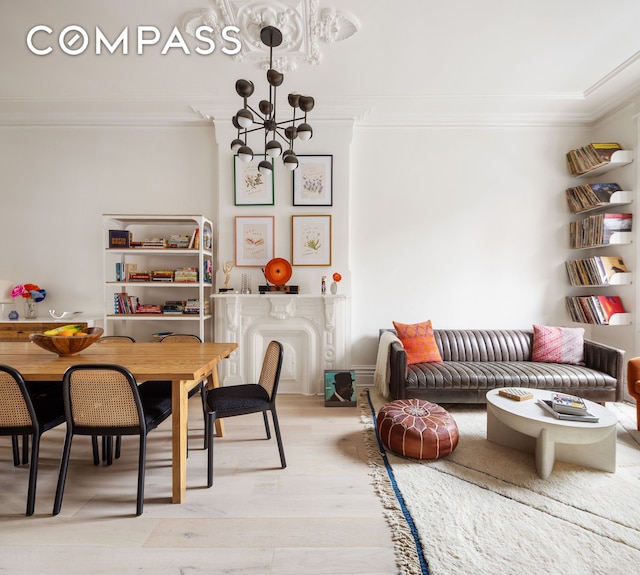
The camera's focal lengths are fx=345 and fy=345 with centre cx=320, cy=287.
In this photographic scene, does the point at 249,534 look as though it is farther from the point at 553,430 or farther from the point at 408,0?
the point at 408,0

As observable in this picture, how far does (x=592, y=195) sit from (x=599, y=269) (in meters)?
0.82

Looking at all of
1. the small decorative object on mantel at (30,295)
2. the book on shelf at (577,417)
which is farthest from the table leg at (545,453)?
the small decorative object on mantel at (30,295)

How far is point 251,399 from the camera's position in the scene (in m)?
2.28

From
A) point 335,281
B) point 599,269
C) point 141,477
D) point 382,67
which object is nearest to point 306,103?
point 382,67

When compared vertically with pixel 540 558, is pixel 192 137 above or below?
above

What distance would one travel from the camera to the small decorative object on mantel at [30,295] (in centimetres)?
379

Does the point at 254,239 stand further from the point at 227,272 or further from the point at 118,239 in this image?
the point at 118,239

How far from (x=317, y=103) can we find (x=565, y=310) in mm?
3756

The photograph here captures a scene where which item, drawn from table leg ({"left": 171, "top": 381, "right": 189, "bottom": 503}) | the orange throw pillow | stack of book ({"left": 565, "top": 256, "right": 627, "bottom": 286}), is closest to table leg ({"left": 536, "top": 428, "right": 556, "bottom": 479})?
the orange throw pillow

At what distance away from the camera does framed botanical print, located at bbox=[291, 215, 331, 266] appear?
398cm

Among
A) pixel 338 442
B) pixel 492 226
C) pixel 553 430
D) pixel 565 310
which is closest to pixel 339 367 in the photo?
pixel 338 442

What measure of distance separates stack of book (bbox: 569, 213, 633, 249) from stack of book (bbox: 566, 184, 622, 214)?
13cm

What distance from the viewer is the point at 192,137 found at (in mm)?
4098

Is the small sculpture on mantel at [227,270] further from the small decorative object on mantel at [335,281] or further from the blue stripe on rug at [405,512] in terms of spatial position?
the blue stripe on rug at [405,512]
